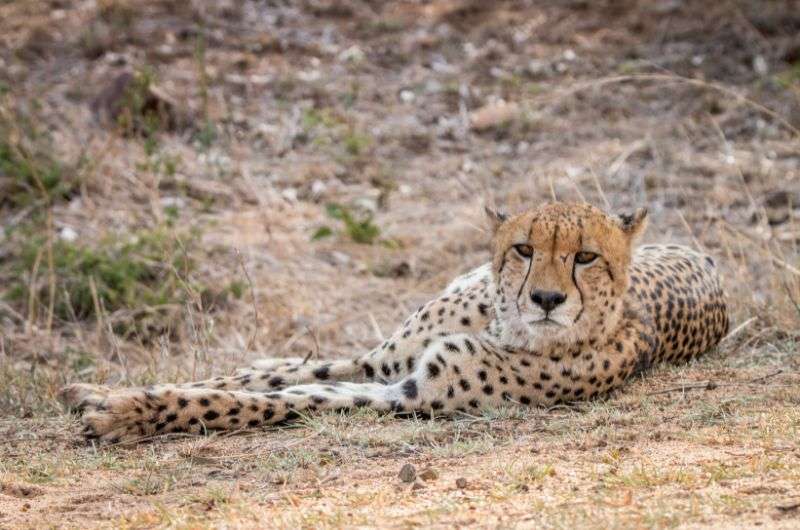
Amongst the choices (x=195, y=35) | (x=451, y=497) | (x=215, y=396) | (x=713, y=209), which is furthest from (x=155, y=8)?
(x=451, y=497)

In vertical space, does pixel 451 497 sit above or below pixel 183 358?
above

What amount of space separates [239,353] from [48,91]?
14.7 feet

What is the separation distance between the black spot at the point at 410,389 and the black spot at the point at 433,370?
57 mm

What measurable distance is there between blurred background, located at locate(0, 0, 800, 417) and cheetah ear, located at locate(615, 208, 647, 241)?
79 cm

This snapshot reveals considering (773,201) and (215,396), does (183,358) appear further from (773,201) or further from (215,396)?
(773,201)

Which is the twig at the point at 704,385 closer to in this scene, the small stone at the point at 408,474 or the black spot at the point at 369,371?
the black spot at the point at 369,371

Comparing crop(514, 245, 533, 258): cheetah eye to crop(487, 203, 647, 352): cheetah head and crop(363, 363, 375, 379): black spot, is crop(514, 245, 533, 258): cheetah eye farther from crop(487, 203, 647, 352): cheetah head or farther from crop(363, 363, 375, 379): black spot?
crop(363, 363, 375, 379): black spot

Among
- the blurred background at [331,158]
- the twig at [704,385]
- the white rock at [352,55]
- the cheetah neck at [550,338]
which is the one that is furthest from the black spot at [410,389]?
the white rock at [352,55]

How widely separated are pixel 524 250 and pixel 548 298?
0.19 m

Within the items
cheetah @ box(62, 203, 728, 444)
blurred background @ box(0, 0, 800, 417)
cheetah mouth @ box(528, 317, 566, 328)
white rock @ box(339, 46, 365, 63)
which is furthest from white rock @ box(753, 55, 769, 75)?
cheetah mouth @ box(528, 317, 566, 328)

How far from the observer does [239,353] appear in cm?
555

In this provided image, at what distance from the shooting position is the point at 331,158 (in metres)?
8.69

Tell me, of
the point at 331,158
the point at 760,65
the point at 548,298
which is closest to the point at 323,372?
the point at 548,298

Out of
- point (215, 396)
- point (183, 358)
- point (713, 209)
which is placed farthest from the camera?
point (713, 209)
